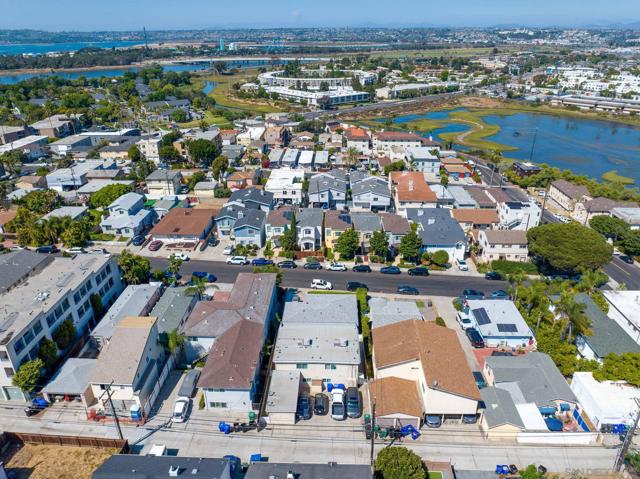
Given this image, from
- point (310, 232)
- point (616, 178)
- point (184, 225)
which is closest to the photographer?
point (310, 232)

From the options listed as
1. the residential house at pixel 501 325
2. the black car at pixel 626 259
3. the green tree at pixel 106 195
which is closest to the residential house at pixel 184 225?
the green tree at pixel 106 195

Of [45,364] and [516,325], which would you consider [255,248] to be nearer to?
[45,364]

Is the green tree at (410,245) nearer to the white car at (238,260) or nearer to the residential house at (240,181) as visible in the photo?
the white car at (238,260)

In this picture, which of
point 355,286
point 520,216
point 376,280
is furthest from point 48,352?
point 520,216

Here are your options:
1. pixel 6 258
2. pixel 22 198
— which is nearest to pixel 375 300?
pixel 6 258

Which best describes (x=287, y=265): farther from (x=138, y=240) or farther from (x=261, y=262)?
(x=138, y=240)

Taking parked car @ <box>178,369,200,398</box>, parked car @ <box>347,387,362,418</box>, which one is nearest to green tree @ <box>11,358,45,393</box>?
parked car @ <box>178,369,200,398</box>

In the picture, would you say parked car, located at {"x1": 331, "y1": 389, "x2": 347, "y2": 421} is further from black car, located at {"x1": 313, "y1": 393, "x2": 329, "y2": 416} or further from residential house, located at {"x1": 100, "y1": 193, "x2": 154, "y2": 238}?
residential house, located at {"x1": 100, "y1": 193, "x2": 154, "y2": 238}
